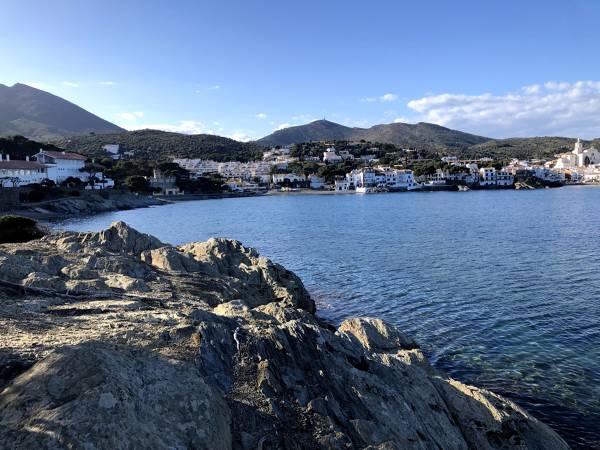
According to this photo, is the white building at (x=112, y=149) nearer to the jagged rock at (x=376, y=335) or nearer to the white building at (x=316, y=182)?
the white building at (x=316, y=182)

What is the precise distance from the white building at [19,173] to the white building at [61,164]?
20.1 feet

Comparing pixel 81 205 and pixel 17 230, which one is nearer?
pixel 17 230

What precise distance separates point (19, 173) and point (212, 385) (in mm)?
88812

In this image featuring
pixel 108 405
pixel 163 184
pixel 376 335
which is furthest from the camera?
pixel 163 184

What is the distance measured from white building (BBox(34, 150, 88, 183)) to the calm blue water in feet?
197

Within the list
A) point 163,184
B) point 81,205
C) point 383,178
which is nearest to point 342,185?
point 383,178

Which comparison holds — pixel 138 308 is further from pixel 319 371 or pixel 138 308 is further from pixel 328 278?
pixel 328 278

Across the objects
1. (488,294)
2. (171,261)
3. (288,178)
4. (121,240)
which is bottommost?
(488,294)

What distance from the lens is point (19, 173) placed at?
80.8 metres

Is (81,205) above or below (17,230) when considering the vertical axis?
below

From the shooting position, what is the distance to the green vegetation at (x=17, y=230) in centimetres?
3094

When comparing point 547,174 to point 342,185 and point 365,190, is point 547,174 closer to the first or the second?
point 365,190

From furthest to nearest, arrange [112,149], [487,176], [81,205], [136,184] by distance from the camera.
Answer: [112,149]
[487,176]
[136,184]
[81,205]

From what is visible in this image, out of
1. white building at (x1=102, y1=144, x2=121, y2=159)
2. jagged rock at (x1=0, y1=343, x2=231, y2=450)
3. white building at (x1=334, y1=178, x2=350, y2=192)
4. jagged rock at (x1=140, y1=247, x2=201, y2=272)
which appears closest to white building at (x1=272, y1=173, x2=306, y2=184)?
white building at (x1=334, y1=178, x2=350, y2=192)
